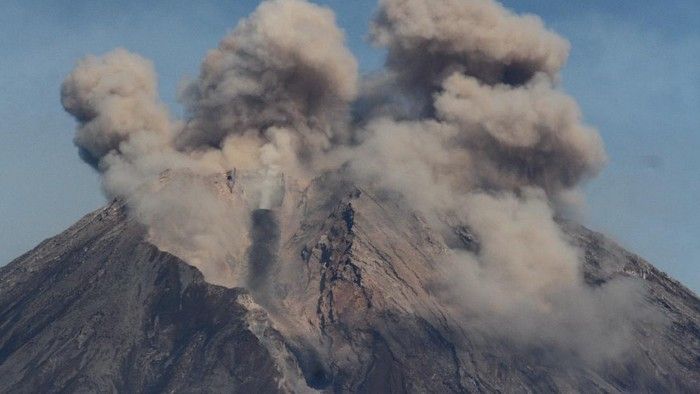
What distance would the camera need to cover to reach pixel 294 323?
110m

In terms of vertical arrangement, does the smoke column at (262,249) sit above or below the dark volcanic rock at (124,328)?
above

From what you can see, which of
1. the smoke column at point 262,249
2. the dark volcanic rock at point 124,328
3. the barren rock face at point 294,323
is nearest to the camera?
the dark volcanic rock at point 124,328

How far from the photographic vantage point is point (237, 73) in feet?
397

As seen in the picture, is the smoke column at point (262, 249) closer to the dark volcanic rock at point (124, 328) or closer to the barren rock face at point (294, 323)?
the barren rock face at point (294, 323)

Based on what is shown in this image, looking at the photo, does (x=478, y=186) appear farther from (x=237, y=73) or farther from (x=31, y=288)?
(x=31, y=288)

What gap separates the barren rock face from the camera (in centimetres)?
10669

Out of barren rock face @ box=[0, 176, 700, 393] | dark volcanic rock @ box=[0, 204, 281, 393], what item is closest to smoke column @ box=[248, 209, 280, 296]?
barren rock face @ box=[0, 176, 700, 393]

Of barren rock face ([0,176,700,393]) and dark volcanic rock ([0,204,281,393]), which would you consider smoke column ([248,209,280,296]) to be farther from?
dark volcanic rock ([0,204,281,393])

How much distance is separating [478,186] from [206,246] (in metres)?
17.2

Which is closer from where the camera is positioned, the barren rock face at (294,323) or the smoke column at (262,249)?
the barren rock face at (294,323)

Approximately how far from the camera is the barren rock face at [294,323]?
10669 cm

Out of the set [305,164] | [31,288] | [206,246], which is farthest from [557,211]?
[31,288]

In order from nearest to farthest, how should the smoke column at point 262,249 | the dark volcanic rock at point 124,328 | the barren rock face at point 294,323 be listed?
the dark volcanic rock at point 124,328 → the barren rock face at point 294,323 → the smoke column at point 262,249

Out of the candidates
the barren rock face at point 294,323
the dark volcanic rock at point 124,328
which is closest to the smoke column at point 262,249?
the barren rock face at point 294,323
